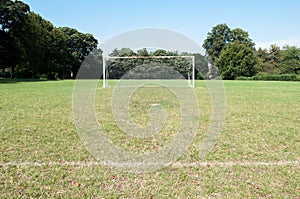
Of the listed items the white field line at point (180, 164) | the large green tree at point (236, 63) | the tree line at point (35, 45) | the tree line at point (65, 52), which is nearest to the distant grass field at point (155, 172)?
the white field line at point (180, 164)

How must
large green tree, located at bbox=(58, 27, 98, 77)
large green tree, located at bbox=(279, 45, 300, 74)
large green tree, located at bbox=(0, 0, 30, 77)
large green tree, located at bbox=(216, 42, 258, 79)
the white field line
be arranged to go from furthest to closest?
large green tree, located at bbox=(216, 42, 258, 79), large green tree, located at bbox=(279, 45, 300, 74), large green tree, located at bbox=(58, 27, 98, 77), large green tree, located at bbox=(0, 0, 30, 77), the white field line

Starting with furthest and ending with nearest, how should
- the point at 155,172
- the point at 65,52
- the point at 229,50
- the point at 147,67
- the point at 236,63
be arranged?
the point at 229,50, the point at 236,63, the point at 65,52, the point at 147,67, the point at 155,172

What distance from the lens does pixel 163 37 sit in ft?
15.2

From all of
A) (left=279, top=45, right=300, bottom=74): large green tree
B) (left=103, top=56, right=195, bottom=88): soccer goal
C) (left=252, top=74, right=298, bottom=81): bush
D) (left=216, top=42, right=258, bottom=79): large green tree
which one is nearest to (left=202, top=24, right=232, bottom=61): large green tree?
(left=216, top=42, right=258, bottom=79): large green tree

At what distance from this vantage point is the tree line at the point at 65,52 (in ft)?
115

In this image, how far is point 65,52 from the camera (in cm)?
4612

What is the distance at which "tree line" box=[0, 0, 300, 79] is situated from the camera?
3491cm

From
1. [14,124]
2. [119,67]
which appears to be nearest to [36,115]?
[14,124]

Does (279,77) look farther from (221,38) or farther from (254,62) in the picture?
(221,38)

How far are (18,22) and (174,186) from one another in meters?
40.0

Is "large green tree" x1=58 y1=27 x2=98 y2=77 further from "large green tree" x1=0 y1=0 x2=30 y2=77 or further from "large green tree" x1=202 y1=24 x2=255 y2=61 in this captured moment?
"large green tree" x1=202 y1=24 x2=255 y2=61

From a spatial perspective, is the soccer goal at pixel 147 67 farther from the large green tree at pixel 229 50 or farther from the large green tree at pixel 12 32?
the large green tree at pixel 229 50

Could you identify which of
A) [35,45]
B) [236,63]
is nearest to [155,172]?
[35,45]

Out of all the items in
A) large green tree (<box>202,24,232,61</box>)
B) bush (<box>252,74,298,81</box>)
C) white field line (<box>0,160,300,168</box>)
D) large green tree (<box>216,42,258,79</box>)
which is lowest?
white field line (<box>0,160,300,168</box>)
